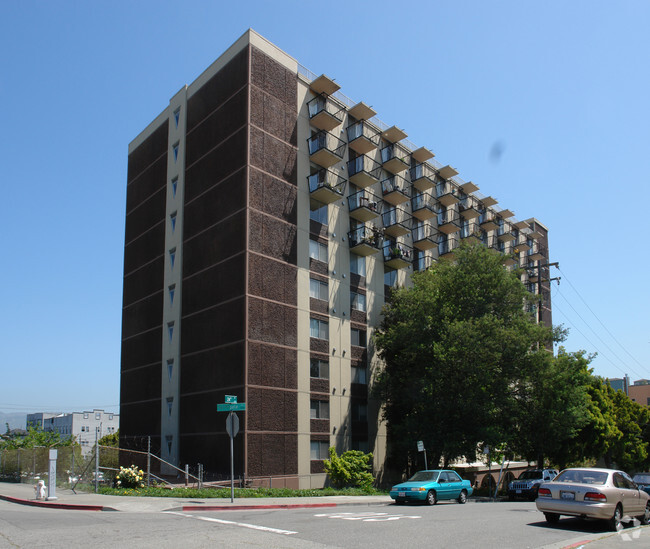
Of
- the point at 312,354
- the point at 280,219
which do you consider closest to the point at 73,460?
the point at 312,354

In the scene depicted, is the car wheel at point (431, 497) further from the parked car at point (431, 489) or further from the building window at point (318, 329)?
the building window at point (318, 329)

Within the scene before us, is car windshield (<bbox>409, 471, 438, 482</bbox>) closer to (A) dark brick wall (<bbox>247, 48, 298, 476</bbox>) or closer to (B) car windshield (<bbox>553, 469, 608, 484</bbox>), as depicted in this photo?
(B) car windshield (<bbox>553, 469, 608, 484</bbox>)

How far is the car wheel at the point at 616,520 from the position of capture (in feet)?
46.4

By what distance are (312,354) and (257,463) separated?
23.7 feet

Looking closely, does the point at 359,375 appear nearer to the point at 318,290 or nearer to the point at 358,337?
the point at 358,337

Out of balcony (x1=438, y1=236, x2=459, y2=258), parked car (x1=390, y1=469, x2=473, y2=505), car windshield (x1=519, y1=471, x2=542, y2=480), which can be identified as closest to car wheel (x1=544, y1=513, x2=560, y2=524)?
parked car (x1=390, y1=469, x2=473, y2=505)

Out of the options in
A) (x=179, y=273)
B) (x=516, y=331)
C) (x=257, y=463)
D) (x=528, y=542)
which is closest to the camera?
(x=528, y=542)

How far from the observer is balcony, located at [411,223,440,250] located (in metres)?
44.9

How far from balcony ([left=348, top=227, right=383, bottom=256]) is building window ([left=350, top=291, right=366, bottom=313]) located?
9.20ft

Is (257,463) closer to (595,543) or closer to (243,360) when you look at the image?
(243,360)

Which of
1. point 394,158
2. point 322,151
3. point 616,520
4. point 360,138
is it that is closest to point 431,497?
point 616,520

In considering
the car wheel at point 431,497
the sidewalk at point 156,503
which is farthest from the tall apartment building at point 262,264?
the car wheel at point 431,497

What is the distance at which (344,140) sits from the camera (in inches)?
1548

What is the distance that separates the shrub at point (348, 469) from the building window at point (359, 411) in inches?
173
